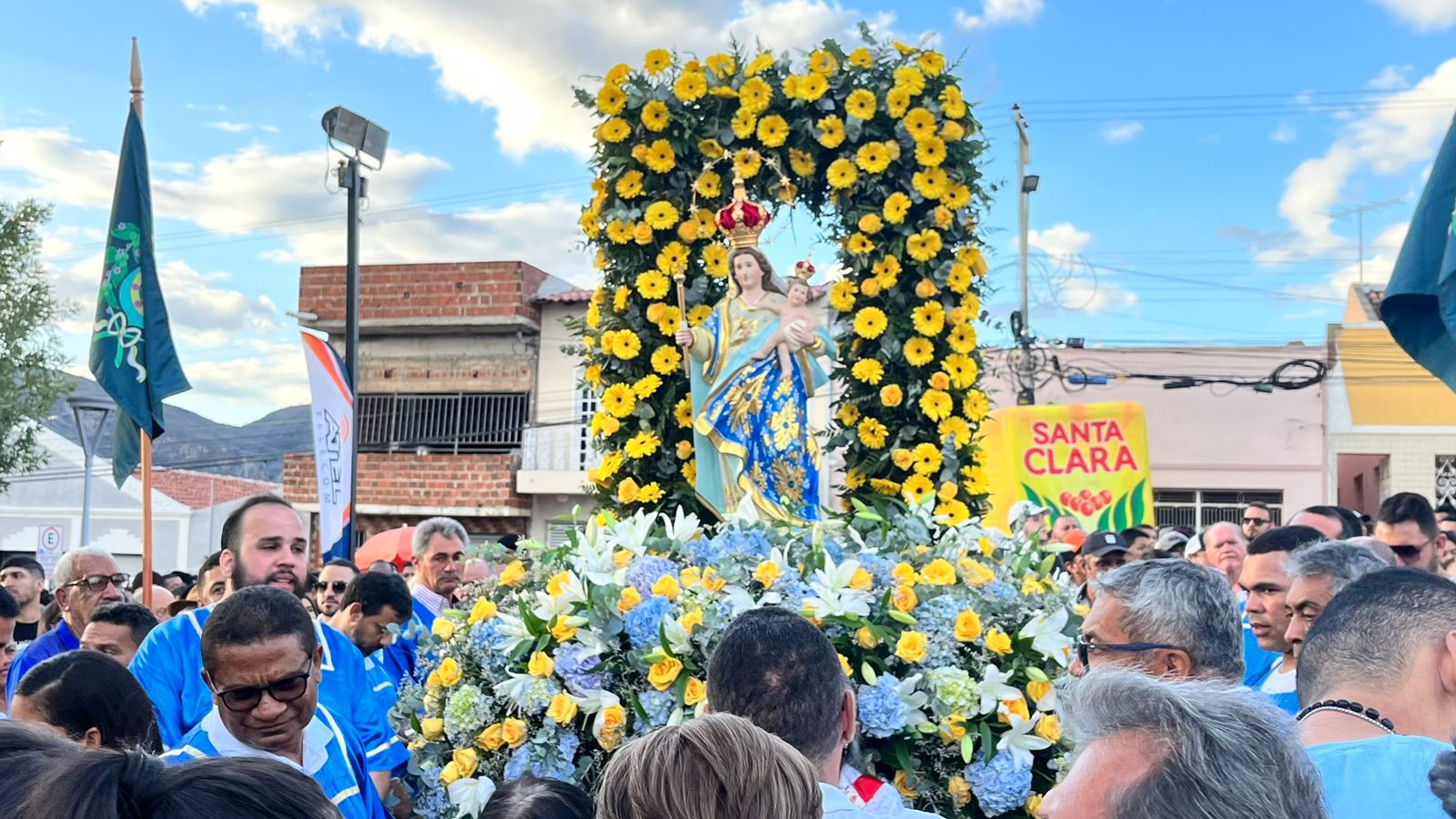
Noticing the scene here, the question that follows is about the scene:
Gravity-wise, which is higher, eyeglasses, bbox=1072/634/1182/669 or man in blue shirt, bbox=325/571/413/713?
eyeglasses, bbox=1072/634/1182/669

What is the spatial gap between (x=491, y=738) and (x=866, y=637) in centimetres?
107

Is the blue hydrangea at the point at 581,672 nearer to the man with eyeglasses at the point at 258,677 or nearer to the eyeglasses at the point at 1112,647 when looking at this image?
the man with eyeglasses at the point at 258,677

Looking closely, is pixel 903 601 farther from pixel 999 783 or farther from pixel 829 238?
pixel 829 238

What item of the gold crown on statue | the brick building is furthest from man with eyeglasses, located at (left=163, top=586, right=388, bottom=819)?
the brick building

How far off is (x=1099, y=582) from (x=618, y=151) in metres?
5.51

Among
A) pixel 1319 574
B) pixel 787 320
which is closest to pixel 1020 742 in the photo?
pixel 1319 574

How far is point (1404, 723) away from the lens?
2373 millimetres

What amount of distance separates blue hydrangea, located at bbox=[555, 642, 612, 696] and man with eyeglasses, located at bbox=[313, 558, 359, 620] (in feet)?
9.55

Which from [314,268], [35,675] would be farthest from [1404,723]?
[314,268]

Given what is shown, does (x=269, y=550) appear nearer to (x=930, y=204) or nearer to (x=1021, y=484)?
(x=930, y=204)

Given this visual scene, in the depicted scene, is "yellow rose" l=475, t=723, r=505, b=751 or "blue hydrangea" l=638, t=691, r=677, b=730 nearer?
"blue hydrangea" l=638, t=691, r=677, b=730

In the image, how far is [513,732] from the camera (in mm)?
3475

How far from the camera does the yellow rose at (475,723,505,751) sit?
355 cm

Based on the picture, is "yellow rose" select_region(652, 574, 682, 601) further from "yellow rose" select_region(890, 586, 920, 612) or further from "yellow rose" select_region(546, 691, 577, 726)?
"yellow rose" select_region(890, 586, 920, 612)
